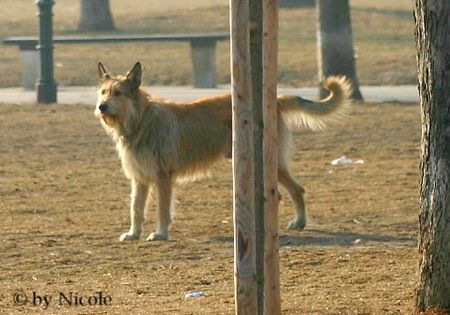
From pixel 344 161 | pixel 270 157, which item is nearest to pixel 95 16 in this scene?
pixel 344 161

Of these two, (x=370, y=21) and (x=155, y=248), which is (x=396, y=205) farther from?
(x=370, y=21)

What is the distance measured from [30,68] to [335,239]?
15.0 m

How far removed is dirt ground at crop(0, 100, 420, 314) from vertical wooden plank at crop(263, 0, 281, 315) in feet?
3.00

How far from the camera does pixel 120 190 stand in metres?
14.5

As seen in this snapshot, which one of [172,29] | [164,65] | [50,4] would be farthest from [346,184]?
[172,29]

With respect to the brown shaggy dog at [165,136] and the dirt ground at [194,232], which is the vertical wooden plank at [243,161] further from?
the brown shaggy dog at [165,136]

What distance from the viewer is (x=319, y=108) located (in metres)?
12.8

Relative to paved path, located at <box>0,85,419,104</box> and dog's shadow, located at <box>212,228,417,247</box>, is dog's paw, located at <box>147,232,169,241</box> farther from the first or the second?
paved path, located at <box>0,85,419,104</box>

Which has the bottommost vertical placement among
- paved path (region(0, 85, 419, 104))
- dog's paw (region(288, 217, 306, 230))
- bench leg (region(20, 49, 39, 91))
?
dog's paw (region(288, 217, 306, 230))

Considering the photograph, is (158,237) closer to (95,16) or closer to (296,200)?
(296,200)

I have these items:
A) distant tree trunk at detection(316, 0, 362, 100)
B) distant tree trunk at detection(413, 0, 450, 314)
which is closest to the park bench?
distant tree trunk at detection(316, 0, 362, 100)

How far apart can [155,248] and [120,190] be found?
338 centimetres

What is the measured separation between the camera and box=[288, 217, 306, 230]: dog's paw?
1221cm

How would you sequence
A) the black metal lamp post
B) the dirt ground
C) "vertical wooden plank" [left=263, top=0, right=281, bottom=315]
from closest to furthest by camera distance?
1. "vertical wooden plank" [left=263, top=0, right=281, bottom=315]
2. the dirt ground
3. the black metal lamp post
